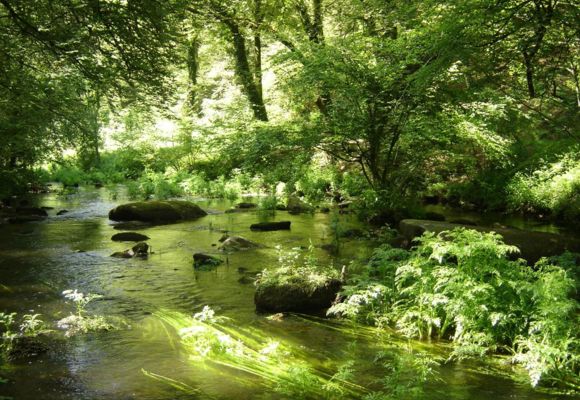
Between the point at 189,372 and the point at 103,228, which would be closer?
the point at 189,372

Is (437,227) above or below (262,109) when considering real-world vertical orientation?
below

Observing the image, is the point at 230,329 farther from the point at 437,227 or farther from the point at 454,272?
the point at 437,227

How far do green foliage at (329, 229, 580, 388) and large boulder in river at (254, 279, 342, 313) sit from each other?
46 cm

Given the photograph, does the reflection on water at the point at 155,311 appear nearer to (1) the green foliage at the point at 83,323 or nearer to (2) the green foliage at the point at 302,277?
(1) the green foliage at the point at 83,323

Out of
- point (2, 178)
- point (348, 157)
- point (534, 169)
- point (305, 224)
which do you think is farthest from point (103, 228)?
point (534, 169)

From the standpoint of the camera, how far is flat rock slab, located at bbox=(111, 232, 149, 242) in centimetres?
1254

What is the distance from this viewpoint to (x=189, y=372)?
208 inches

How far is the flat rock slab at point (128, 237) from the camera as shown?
41.1 feet

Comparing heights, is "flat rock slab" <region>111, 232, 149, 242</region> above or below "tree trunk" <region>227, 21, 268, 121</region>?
below

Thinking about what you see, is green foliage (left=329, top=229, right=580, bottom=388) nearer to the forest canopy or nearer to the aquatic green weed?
the aquatic green weed

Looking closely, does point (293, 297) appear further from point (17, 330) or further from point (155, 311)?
point (17, 330)

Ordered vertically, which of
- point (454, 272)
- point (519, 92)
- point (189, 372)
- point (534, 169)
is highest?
point (519, 92)

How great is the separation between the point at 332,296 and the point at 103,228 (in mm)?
8750

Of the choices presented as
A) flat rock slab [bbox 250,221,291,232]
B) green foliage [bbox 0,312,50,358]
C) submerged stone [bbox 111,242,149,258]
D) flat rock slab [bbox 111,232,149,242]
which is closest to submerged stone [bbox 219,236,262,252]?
submerged stone [bbox 111,242,149,258]
